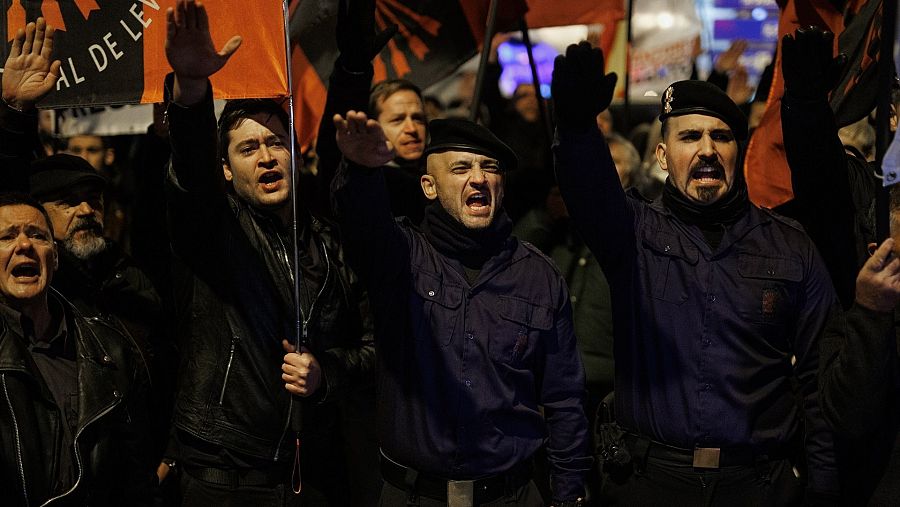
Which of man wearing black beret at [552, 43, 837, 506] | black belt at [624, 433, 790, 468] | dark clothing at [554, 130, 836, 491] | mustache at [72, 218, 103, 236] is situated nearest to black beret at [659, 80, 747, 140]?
man wearing black beret at [552, 43, 837, 506]

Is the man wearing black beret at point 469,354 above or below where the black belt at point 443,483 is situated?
above

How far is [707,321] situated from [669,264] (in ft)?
0.90

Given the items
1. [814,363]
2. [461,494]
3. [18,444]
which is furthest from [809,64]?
[18,444]

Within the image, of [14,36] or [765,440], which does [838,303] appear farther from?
[14,36]

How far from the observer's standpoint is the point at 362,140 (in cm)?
451

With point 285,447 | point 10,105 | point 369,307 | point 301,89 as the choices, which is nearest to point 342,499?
point 285,447

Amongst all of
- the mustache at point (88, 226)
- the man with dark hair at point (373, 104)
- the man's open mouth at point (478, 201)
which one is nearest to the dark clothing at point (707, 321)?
the man's open mouth at point (478, 201)

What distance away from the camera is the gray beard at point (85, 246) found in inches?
231

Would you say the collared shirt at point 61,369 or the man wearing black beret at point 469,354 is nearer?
the collared shirt at point 61,369

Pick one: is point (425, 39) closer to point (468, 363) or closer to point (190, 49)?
point (468, 363)

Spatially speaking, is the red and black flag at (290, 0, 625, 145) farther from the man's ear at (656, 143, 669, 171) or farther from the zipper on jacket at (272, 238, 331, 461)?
the man's ear at (656, 143, 669, 171)

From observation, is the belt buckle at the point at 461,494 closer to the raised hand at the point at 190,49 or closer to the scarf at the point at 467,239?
the scarf at the point at 467,239

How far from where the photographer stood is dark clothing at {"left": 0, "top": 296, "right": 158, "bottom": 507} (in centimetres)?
443

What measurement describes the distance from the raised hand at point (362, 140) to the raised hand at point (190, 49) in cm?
50
